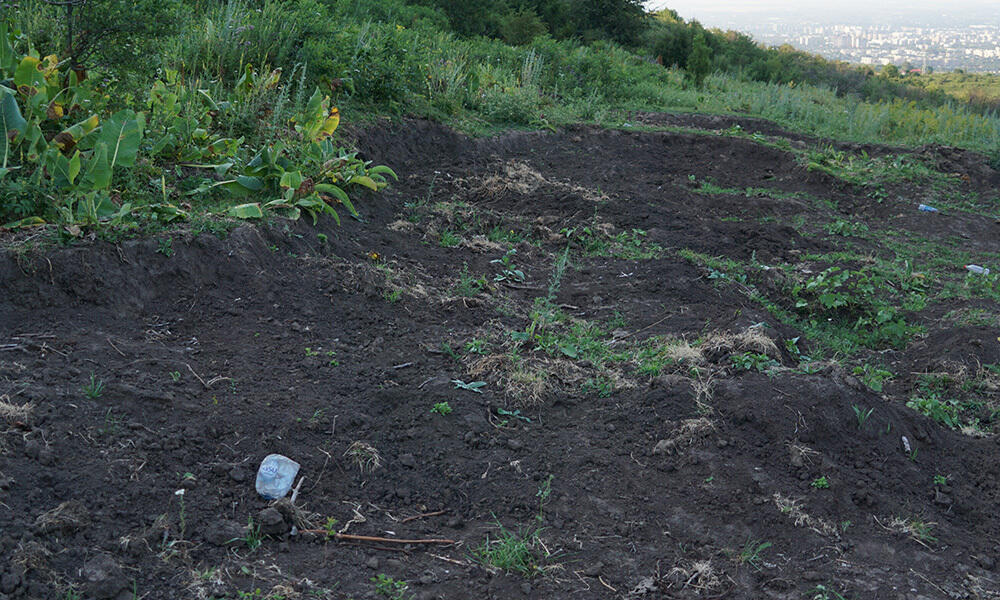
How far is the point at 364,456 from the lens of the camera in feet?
9.75

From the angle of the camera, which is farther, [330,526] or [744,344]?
[744,344]

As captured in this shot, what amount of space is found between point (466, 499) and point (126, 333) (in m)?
1.75

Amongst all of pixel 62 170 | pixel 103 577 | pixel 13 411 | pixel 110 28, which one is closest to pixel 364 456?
pixel 103 577

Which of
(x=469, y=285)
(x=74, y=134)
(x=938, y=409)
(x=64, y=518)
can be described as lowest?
(x=938, y=409)

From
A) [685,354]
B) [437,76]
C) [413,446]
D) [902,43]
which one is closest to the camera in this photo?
[413,446]

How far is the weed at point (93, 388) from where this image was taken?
9.25ft

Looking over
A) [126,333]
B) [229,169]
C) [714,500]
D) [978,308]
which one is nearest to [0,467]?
[126,333]

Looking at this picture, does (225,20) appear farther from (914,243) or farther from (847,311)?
(914,243)

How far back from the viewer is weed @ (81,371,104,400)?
282 cm

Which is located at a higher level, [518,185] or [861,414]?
[518,185]

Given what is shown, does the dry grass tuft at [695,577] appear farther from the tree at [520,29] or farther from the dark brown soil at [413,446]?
the tree at [520,29]

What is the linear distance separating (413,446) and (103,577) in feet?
4.12

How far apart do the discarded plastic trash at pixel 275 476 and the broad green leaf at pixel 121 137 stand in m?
2.17

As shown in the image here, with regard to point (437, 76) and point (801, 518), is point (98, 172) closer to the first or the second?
point (801, 518)
